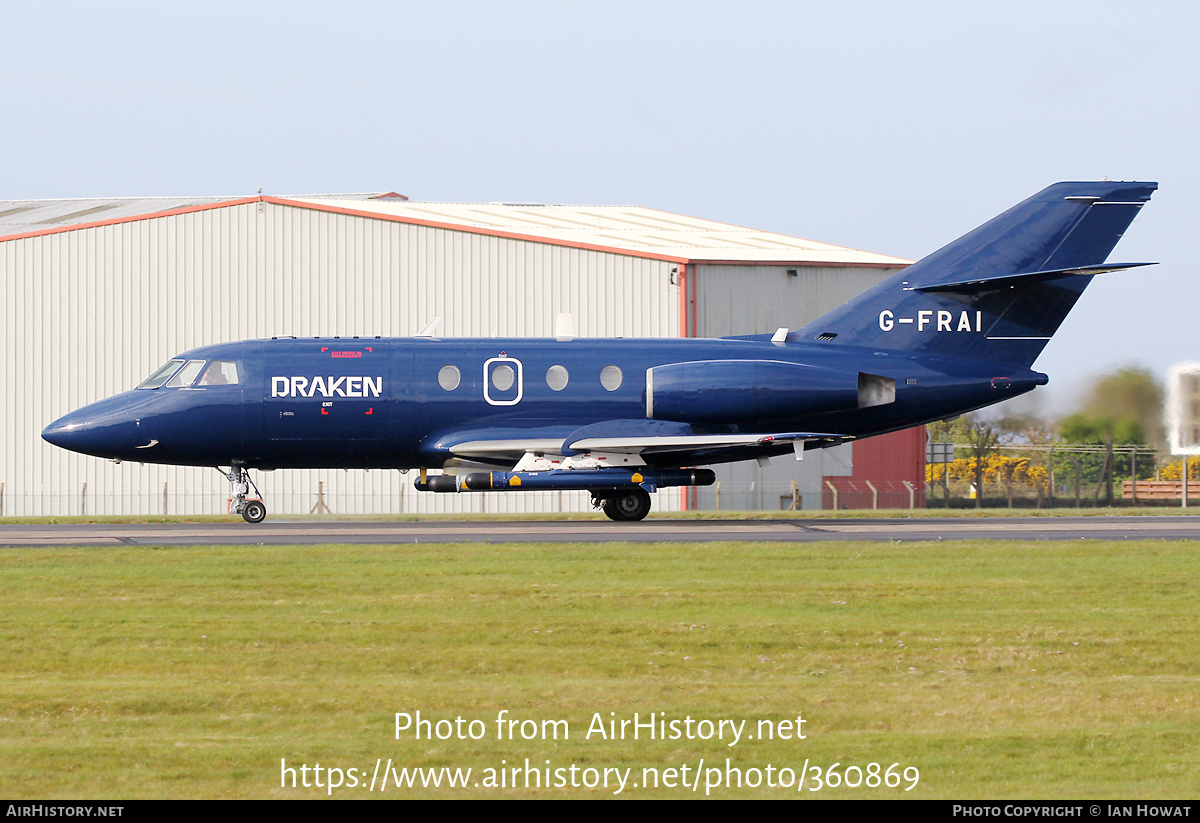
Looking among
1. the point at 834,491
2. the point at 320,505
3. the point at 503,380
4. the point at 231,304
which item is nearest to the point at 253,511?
the point at 503,380

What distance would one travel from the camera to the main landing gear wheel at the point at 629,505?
29250mm

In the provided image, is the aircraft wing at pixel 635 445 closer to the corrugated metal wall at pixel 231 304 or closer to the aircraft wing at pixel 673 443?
the aircraft wing at pixel 673 443

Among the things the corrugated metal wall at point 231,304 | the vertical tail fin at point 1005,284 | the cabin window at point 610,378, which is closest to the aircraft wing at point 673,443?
the cabin window at point 610,378

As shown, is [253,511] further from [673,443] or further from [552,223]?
[552,223]

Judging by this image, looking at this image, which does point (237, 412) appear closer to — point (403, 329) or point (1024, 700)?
point (403, 329)

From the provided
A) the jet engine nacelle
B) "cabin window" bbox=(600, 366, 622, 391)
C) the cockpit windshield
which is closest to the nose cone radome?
the cockpit windshield

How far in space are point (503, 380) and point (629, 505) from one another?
378 cm

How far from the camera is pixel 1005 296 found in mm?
29516

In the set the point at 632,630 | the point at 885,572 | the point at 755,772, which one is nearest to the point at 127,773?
the point at 755,772

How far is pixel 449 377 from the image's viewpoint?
2855cm

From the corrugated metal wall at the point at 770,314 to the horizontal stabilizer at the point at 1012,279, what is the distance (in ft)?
35.5

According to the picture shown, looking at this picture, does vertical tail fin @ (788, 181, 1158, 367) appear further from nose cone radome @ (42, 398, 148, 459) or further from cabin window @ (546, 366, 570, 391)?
nose cone radome @ (42, 398, 148, 459)

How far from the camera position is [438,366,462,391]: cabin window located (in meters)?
28.5

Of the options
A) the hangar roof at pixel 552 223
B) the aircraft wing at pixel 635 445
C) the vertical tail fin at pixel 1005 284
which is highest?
the hangar roof at pixel 552 223
